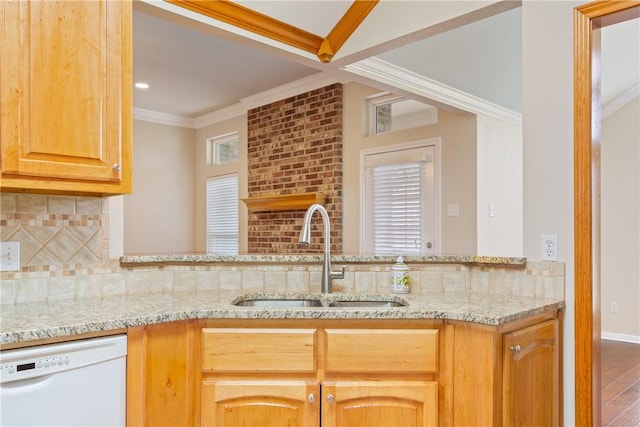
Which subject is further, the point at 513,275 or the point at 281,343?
the point at 513,275

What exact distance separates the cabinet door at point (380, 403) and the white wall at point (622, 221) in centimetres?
415

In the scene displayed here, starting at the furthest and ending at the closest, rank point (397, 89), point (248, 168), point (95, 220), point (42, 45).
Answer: point (248, 168)
point (397, 89)
point (95, 220)
point (42, 45)

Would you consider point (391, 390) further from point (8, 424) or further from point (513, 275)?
point (8, 424)

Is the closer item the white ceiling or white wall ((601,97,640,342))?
the white ceiling

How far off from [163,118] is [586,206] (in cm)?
587

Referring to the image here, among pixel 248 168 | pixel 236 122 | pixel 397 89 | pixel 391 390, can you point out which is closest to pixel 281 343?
pixel 391 390

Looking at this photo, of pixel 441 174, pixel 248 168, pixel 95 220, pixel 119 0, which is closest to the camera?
pixel 119 0

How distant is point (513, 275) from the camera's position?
2.04 meters

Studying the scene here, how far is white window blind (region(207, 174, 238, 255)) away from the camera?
6246 millimetres

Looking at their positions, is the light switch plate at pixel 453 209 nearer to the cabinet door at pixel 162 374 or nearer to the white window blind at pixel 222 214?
the white window blind at pixel 222 214

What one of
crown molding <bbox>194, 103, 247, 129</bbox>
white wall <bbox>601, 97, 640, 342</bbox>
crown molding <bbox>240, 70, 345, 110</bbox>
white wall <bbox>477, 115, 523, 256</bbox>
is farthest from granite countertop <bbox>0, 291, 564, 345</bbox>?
crown molding <bbox>194, 103, 247, 129</bbox>

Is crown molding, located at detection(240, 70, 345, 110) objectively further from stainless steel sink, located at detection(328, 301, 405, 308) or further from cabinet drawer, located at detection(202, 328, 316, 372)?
cabinet drawer, located at detection(202, 328, 316, 372)

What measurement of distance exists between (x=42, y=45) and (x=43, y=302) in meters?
0.95

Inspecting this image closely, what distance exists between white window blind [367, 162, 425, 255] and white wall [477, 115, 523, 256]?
539 millimetres
